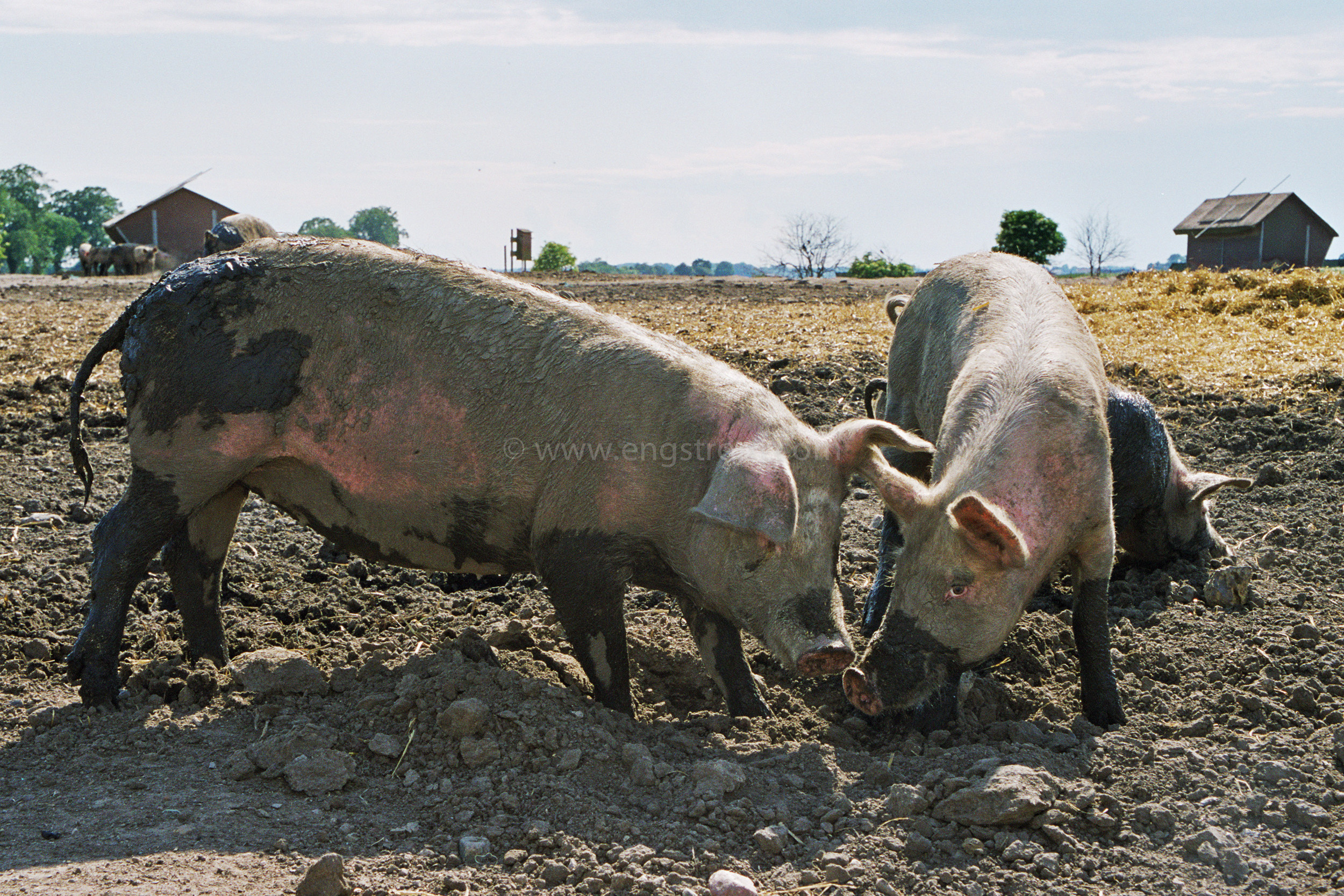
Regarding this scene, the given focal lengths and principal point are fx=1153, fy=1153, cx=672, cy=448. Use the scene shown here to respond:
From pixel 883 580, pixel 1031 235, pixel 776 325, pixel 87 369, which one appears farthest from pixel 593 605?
pixel 1031 235

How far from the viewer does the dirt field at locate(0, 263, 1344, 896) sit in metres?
3.38

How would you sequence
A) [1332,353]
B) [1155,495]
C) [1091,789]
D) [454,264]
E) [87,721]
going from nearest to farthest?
[1091,789], [87,721], [454,264], [1155,495], [1332,353]

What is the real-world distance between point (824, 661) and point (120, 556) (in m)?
2.79

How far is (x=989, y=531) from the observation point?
4102mm

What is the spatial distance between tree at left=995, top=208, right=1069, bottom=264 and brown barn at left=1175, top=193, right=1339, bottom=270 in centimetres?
537

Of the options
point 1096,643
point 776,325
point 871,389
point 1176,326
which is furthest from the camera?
point 776,325

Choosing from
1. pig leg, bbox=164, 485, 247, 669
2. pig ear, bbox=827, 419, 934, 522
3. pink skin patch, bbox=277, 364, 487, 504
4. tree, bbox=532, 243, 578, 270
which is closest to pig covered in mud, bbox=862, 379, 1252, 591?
pig ear, bbox=827, 419, 934, 522

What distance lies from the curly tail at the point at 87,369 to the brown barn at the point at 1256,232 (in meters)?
46.5

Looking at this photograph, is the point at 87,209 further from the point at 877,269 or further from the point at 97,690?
the point at 97,690

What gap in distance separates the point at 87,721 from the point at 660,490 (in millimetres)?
2317

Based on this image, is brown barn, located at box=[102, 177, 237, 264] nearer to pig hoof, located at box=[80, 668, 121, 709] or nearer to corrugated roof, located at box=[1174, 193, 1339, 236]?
corrugated roof, located at box=[1174, 193, 1339, 236]

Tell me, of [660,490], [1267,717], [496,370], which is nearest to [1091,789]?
[1267,717]

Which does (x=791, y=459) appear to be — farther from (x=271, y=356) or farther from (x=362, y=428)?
(x=271, y=356)

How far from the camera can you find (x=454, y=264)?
4926 millimetres
